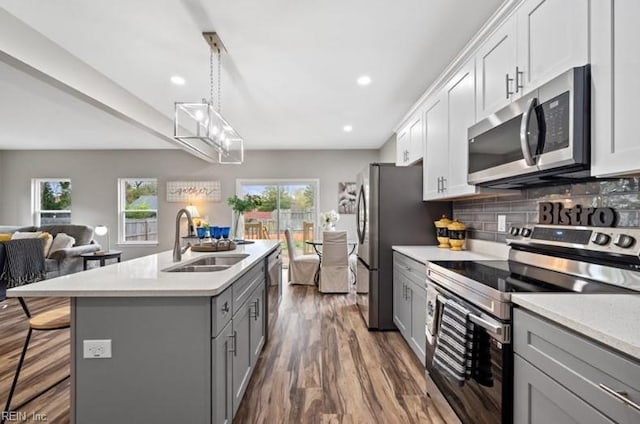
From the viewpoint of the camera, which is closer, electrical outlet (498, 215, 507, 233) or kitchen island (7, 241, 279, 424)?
kitchen island (7, 241, 279, 424)

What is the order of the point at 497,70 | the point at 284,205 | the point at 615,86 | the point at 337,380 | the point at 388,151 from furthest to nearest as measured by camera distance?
the point at 284,205
the point at 388,151
the point at 337,380
the point at 497,70
the point at 615,86

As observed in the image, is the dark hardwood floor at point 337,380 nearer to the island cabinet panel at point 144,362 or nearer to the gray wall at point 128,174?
the island cabinet panel at point 144,362

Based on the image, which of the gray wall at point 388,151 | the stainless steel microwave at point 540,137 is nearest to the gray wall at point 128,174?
the gray wall at point 388,151

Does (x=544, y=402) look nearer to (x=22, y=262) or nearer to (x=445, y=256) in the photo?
(x=445, y=256)

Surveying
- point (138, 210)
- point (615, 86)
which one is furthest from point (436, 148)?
point (138, 210)

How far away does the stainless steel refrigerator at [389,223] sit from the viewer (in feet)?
10.7

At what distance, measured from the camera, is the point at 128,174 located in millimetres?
6824

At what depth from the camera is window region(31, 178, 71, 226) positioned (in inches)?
269

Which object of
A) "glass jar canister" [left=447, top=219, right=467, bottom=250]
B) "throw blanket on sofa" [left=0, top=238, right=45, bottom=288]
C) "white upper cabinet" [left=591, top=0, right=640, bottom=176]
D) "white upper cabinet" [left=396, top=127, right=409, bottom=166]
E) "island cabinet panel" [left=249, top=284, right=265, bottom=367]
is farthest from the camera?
"white upper cabinet" [left=396, top=127, right=409, bottom=166]

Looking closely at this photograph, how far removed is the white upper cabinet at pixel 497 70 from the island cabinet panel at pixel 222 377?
2093 mm

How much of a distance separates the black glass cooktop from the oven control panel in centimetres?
15

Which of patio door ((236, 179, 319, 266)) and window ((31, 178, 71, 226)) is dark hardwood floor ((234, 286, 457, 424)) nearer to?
patio door ((236, 179, 319, 266))

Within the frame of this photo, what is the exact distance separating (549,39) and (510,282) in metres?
1.21

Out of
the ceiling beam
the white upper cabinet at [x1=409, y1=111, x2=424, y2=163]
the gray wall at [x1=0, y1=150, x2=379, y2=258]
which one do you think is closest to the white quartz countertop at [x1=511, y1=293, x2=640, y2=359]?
the white upper cabinet at [x1=409, y1=111, x2=424, y2=163]
